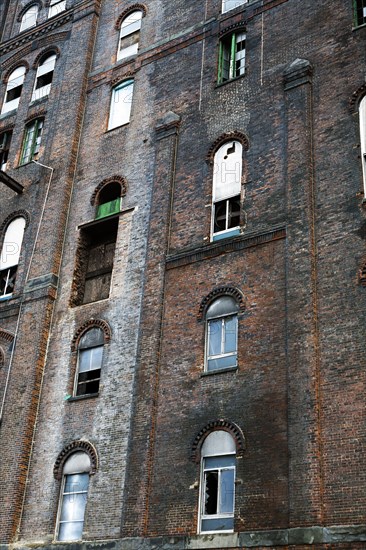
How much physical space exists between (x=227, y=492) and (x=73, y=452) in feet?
15.1

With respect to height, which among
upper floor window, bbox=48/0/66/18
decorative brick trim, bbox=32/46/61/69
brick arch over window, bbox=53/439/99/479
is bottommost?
brick arch over window, bbox=53/439/99/479

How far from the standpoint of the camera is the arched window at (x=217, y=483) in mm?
15617

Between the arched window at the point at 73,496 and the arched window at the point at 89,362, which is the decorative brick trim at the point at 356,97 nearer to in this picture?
the arched window at the point at 89,362

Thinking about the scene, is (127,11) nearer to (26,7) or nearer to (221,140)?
(26,7)

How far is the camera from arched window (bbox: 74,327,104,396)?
19.4 metres

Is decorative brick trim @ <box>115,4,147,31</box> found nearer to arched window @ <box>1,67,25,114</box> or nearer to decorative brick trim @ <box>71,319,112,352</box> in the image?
arched window @ <box>1,67,25,114</box>

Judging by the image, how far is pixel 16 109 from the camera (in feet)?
89.7

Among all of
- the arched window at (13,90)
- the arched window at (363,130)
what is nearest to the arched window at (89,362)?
the arched window at (363,130)

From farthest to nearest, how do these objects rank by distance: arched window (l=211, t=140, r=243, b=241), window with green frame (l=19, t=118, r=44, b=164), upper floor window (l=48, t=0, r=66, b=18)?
upper floor window (l=48, t=0, r=66, b=18), window with green frame (l=19, t=118, r=44, b=164), arched window (l=211, t=140, r=243, b=241)

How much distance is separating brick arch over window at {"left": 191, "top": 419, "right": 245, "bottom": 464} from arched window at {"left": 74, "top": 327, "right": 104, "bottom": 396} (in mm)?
3707

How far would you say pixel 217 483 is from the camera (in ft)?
52.6

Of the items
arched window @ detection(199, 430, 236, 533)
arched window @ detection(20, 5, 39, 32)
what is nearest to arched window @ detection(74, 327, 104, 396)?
arched window @ detection(199, 430, 236, 533)

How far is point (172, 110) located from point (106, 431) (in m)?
9.70

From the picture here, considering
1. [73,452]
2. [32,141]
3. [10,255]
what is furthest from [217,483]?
[32,141]
